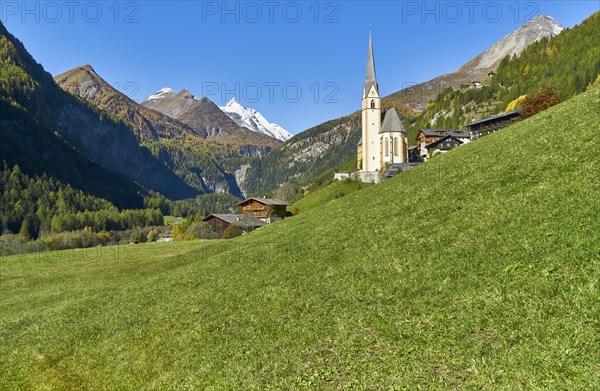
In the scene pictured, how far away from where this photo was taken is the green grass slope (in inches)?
431

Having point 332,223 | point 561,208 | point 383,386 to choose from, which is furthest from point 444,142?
point 383,386

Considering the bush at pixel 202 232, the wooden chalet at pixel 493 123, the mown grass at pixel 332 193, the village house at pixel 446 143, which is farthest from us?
the village house at pixel 446 143

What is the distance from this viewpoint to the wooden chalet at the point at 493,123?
415 ft

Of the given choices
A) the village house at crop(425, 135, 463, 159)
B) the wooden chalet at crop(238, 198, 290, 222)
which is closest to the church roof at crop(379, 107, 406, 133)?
the village house at crop(425, 135, 463, 159)

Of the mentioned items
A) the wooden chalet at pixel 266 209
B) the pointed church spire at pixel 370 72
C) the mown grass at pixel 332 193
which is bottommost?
the wooden chalet at pixel 266 209

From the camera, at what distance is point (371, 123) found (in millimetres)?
145875

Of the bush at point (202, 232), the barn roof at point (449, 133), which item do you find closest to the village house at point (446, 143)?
the barn roof at point (449, 133)

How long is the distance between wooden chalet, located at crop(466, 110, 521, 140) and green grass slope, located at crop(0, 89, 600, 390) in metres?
108

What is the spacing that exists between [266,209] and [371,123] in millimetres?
48627

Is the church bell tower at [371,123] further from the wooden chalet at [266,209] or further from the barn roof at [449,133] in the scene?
the wooden chalet at [266,209]

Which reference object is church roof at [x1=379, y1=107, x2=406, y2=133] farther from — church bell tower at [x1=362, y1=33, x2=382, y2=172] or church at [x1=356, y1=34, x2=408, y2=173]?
church bell tower at [x1=362, y1=33, x2=382, y2=172]

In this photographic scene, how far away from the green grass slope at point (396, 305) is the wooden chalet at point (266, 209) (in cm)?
10252

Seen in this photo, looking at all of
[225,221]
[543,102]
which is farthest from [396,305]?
[225,221]

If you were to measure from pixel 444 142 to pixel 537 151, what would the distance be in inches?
5342
